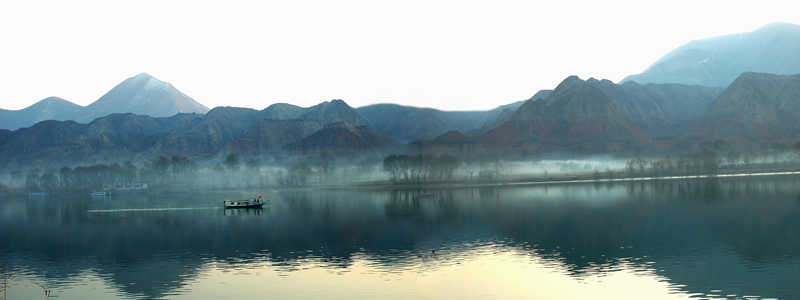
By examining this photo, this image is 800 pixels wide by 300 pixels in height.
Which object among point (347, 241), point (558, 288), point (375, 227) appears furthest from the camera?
point (375, 227)

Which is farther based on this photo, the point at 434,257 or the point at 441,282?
the point at 434,257

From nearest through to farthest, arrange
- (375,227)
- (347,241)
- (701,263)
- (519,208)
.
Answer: (701,263)
(347,241)
(375,227)
(519,208)

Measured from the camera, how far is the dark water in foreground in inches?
2339

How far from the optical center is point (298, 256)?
A: 8106 cm

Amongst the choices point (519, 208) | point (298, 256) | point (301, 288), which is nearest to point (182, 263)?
point (298, 256)

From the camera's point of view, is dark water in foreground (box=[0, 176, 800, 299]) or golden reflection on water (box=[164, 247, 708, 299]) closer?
golden reflection on water (box=[164, 247, 708, 299])

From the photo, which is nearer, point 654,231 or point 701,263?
point 701,263

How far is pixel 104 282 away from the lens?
68062mm

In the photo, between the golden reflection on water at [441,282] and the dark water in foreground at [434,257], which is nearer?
the golden reflection on water at [441,282]

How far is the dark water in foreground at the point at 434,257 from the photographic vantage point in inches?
2339

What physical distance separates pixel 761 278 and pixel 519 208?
96.0 meters

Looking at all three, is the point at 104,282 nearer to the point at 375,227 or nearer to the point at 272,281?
the point at 272,281

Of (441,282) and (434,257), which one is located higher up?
(434,257)

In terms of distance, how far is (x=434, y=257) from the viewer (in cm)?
7744
